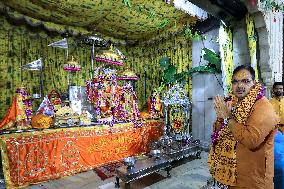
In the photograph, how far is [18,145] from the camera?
418 centimetres

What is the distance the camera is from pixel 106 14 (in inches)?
263

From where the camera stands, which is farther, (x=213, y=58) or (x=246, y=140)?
(x=213, y=58)

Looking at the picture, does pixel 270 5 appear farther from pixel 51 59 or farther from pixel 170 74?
pixel 51 59

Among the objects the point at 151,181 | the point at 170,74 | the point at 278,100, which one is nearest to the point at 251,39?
the point at 278,100

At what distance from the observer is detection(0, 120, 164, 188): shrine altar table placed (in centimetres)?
411

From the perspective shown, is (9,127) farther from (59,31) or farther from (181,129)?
(181,129)

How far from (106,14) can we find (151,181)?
17.0 feet

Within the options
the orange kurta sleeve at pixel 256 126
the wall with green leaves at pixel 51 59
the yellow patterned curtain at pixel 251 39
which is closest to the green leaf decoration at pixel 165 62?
the wall with green leaves at pixel 51 59

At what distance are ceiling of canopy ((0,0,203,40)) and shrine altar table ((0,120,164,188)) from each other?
342 centimetres

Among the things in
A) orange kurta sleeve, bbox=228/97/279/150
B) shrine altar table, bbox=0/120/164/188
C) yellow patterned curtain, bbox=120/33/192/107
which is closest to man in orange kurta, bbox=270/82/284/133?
yellow patterned curtain, bbox=120/33/192/107

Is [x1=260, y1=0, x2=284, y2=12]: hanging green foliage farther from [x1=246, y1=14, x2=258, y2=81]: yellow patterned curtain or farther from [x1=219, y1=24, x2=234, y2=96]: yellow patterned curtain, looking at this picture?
[x1=219, y1=24, x2=234, y2=96]: yellow patterned curtain

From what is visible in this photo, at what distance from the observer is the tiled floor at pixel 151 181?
13.9ft

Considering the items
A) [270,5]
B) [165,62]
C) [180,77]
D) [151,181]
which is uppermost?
[270,5]

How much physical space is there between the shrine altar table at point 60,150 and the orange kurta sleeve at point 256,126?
4001mm
